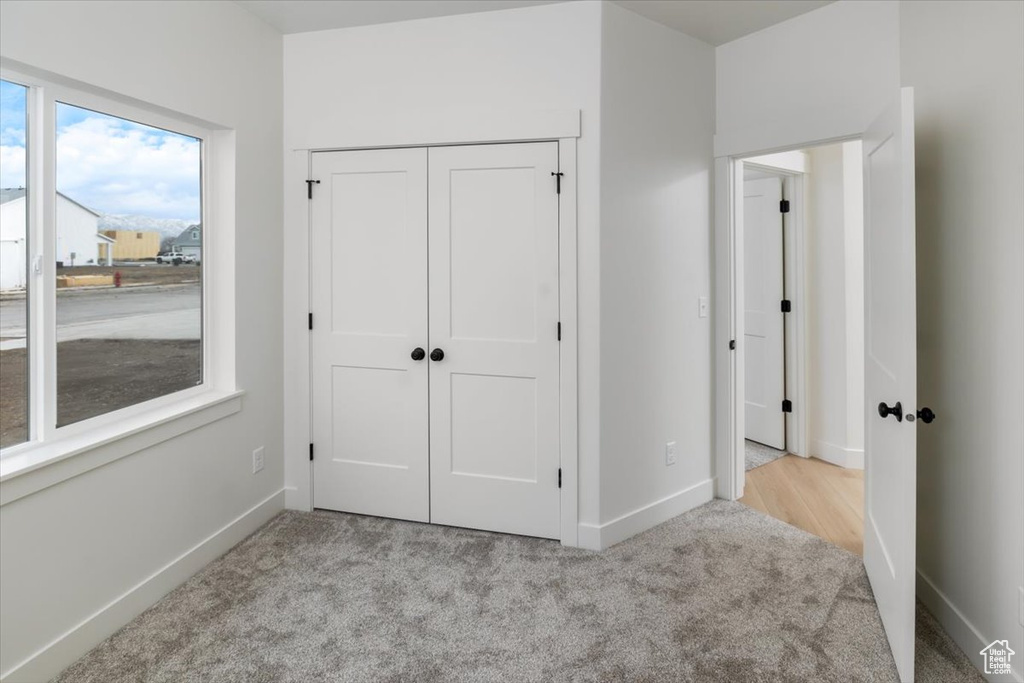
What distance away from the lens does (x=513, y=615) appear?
2148mm

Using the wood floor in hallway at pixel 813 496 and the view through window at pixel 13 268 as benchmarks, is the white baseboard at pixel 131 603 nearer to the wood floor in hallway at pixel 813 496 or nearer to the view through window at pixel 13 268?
the view through window at pixel 13 268

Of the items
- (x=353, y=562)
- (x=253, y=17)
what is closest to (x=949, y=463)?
(x=353, y=562)

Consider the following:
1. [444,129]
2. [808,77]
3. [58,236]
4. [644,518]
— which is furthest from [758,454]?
[58,236]

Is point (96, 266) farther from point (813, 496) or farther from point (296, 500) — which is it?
point (813, 496)

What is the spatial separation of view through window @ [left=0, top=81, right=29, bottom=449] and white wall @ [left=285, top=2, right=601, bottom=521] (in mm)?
1189

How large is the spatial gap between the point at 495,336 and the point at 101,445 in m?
1.57

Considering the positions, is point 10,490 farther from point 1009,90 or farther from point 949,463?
point 1009,90

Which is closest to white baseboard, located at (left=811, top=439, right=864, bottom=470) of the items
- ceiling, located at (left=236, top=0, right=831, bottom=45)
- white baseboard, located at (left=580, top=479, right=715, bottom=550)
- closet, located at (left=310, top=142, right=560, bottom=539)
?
white baseboard, located at (left=580, top=479, right=715, bottom=550)

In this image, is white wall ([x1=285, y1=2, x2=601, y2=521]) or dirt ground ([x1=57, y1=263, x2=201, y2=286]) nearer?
dirt ground ([x1=57, y1=263, x2=201, y2=286])

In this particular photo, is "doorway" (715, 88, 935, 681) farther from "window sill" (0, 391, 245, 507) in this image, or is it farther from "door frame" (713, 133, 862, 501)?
"window sill" (0, 391, 245, 507)

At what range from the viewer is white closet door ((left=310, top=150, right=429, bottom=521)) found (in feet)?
9.34

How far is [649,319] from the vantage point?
284cm

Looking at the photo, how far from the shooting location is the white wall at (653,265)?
8.74 ft

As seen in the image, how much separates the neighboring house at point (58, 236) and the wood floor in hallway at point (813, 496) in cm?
319
